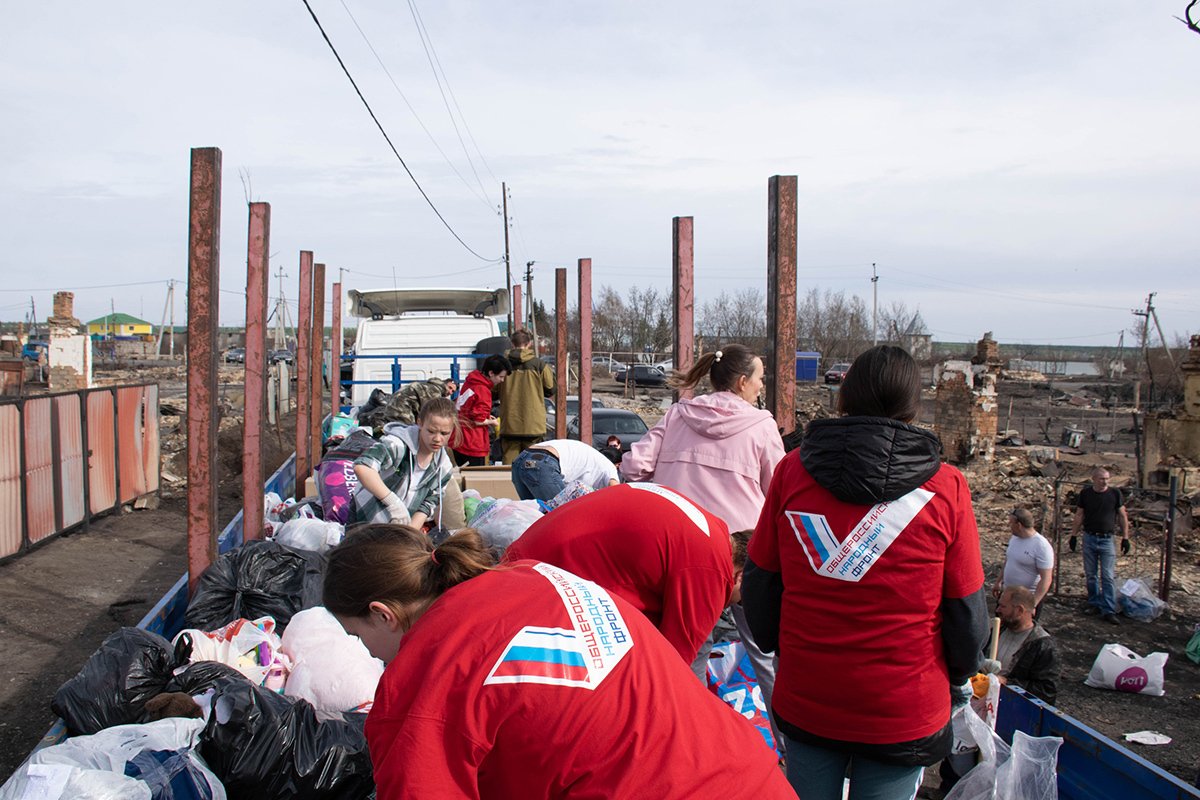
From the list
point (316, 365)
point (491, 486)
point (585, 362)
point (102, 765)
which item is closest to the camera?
point (102, 765)

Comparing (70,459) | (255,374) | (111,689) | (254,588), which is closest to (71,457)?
(70,459)

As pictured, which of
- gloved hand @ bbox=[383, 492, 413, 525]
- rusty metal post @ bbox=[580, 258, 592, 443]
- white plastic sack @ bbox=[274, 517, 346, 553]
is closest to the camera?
gloved hand @ bbox=[383, 492, 413, 525]

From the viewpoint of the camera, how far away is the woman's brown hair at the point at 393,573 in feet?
5.72

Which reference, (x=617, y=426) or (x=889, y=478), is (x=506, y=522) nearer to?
(x=889, y=478)

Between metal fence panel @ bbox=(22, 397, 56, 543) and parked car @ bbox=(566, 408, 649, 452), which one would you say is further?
parked car @ bbox=(566, 408, 649, 452)

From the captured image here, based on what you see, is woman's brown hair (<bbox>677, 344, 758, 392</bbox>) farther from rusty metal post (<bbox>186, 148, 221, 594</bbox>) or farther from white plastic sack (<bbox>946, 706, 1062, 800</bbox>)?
rusty metal post (<bbox>186, 148, 221, 594</bbox>)

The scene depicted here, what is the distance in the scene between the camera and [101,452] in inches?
415

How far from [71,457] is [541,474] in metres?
7.01

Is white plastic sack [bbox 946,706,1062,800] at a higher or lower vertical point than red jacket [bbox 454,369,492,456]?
lower

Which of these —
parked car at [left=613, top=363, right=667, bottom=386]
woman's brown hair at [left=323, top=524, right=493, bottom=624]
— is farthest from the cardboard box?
parked car at [left=613, top=363, right=667, bottom=386]

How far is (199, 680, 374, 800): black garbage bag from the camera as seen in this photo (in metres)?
3.08

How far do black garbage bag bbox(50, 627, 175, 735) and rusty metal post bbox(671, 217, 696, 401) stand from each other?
3.40 metres

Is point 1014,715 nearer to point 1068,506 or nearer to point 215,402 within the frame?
point 215,402

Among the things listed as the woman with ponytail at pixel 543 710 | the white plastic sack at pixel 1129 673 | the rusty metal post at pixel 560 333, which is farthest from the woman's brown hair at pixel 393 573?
the white plastic sack at pixel 1129 673
